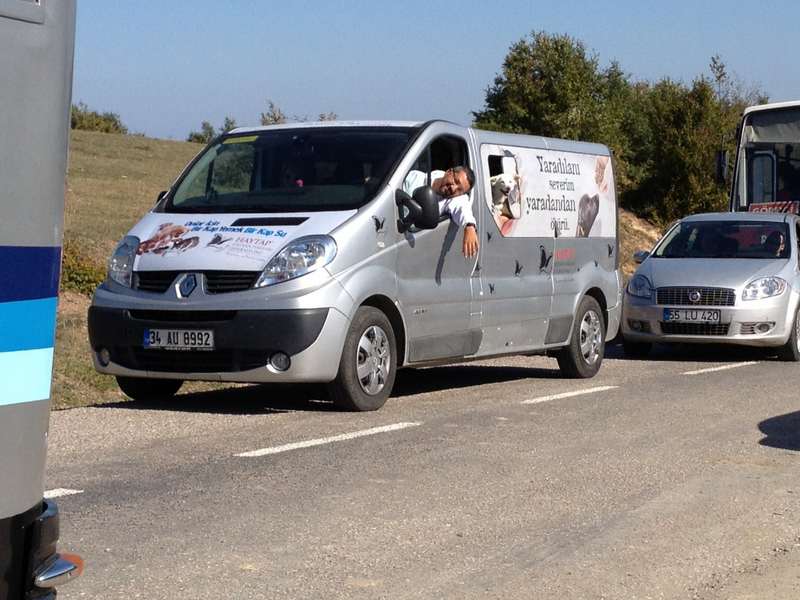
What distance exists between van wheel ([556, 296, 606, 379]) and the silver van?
0.46 meters

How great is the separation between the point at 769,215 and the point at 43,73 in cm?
1543

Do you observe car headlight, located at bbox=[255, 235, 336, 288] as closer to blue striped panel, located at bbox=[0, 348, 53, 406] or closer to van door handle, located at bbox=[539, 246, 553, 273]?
van door handle, located at bbox=[539, 246, 553, 273]

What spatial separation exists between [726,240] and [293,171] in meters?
8.22

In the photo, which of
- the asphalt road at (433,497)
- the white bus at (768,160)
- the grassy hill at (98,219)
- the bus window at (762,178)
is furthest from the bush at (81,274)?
the asphalt road at (433,497)

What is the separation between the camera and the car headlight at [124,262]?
10.2 m

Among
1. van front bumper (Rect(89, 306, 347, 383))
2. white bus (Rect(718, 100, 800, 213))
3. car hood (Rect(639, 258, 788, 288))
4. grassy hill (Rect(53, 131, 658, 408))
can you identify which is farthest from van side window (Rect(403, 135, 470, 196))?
white bus (Rect(718, 100, 800, 213))

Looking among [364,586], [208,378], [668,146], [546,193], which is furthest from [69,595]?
[668,146]

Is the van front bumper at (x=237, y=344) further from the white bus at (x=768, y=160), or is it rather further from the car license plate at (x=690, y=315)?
the white bus at (x=768, y=160)

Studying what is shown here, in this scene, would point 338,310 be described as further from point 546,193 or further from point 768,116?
point 768,116

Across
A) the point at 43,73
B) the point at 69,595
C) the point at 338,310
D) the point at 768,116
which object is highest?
the point at 768,116

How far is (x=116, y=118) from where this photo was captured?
62969mm

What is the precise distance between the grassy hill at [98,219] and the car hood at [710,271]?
5340 millimetres

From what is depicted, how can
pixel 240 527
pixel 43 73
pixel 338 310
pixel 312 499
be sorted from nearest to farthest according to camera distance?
1. pixel 43 73
2. pixel 240 527
3. pixel 312 499
4. pixel 338 310

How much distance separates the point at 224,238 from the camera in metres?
9.98
